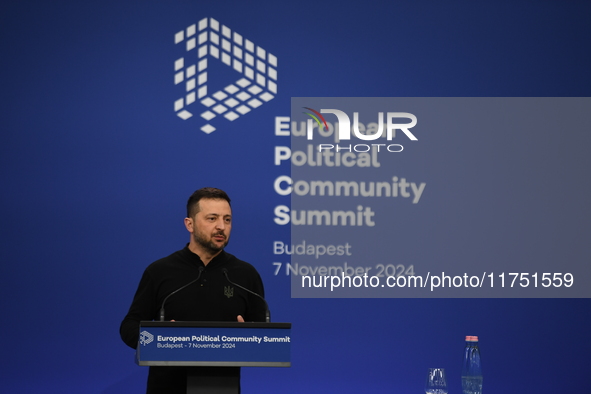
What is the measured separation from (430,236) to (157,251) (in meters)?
1.84

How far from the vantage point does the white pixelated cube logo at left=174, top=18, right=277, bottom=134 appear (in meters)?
4.71

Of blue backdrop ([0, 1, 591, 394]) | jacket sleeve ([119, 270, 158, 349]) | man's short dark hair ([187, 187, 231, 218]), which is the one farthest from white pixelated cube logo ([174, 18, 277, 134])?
jacket sleeve ([119, 270, 158, 349])

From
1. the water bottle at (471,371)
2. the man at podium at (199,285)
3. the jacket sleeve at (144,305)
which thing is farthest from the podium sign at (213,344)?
the water bottle at (471,371)

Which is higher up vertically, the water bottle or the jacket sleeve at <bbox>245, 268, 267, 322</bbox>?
the jacket sleeve at <bbox>245, 268, 267, 322</bbox>

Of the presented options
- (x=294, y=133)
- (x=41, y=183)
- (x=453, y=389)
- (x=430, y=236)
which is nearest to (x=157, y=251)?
(x=41, y=183)

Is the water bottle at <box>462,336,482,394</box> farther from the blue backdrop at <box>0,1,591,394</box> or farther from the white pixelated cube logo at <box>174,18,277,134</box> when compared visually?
the white pixelated cube logo at <box>174,18,277,134</box>

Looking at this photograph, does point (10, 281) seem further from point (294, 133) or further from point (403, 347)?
point (403, 347)

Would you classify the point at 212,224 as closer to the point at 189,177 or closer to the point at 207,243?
the point at 207,243

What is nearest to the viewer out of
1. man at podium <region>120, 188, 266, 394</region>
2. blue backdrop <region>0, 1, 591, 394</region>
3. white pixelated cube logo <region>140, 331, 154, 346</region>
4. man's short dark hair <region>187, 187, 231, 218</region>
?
white pixelated cube logo <region>140, 331, 154, 346</region>

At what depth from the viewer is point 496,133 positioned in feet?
15.7

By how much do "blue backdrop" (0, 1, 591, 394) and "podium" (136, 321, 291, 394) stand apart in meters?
2.23

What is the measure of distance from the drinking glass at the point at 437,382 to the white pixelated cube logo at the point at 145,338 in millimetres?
1257

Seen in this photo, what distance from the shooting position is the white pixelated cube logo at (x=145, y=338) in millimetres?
2414

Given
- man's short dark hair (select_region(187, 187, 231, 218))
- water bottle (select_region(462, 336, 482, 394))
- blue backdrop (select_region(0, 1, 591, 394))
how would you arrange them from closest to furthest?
man's short dark hair (select_region(187, 187, 231, 218)) → water bottle (select_region(462, 336, 482, 394)) → blue backdrop (select_region(0, 1, 591, 394))
